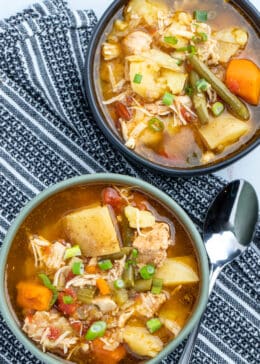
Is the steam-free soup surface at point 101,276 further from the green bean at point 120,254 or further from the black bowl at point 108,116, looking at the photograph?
the black bowl at point 108,116

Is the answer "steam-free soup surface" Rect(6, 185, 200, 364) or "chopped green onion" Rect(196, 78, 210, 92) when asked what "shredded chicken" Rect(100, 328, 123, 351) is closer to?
"steam-free soup surface" Rect(6, 185, 200, 364)

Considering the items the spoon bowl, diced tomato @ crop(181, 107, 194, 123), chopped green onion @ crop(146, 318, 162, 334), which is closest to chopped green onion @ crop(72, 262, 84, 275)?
chopped green onion @ crop(146, 318, 162, 334)

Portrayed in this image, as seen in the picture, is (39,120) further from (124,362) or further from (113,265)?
(124,362)

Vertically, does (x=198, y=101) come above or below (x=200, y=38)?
below

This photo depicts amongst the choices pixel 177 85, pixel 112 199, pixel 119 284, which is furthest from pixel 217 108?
pixel 119 284

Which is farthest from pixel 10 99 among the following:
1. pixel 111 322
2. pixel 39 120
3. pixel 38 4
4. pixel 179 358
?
pixel 179 358

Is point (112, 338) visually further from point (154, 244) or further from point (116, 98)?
point (116, 98)

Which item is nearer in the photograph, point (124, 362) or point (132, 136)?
point (124, 362)
